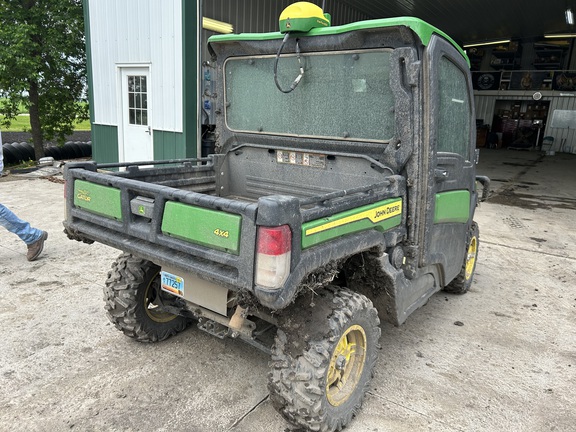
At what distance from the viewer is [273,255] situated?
2086 mm

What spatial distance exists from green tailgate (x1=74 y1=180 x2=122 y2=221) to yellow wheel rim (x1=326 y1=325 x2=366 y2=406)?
5.03ft

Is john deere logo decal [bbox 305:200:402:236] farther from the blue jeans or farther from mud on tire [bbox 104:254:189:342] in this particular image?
the blue jeans

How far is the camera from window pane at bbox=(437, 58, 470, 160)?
321 cm

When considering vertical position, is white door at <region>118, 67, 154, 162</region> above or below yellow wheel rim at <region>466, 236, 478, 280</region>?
A: above

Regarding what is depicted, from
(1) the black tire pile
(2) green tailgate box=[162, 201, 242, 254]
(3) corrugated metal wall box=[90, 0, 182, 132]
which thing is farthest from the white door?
(2) green tailgate box=[162, 201, 242, 254]

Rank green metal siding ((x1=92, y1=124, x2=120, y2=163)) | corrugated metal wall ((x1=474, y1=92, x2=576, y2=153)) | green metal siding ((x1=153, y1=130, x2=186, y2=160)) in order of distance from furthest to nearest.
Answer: corrugated metal wall ((x1=474, y1=92, x2=576, y2=153))
green metal siding ((x1=92, y1=124, x2=120, y2=163))
green metal siding ((x1=153, y1=130, x2=186, y2=160))

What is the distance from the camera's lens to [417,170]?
3.00 m

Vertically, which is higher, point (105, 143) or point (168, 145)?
point (168, 145)

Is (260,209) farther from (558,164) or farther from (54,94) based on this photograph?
(558,164)

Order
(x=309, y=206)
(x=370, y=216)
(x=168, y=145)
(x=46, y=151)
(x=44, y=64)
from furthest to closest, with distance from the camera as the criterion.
Answer: (x=46, y=151) → (x=44, y=64) → (x=168, y=145) → (x=309, y=206) → (x=370, y=216)

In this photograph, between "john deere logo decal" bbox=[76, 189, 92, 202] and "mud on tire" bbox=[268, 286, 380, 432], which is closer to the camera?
"mud on tire" bbox=[268, 286, 380, 432]

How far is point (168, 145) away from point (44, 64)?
4.98 meters

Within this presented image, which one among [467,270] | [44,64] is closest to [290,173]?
[467,270]

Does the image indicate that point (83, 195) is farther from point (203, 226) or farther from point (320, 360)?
point (320, 360)
